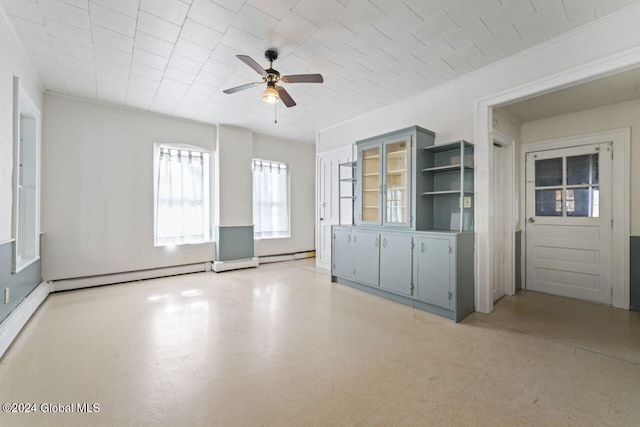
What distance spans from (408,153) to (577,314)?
9.26 ft

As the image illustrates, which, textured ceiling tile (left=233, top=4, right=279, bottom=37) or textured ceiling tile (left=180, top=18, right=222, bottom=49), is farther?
textured ceiling tile (left=180, top=18, right=222, bottom=49)

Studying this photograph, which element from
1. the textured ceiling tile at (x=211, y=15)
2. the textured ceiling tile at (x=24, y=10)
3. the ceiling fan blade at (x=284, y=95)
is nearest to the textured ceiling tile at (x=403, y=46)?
the ceiling fan blade at (x=284, y=95)

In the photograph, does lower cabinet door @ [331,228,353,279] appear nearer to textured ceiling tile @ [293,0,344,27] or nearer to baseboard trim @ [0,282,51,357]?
textured ceiling tile @ [293,0,344,27]

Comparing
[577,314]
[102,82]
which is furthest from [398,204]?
[102,82]

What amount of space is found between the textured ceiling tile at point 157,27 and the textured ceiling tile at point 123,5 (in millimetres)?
66

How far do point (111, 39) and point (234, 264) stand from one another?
407 centimetres

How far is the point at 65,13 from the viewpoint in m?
2.45

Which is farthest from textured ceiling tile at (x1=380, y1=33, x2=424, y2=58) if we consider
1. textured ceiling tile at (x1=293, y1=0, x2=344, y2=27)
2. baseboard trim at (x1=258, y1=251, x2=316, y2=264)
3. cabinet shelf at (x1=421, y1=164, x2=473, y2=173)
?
baseboard trim at (x1=258, y1=251, x2=316, y2=264)

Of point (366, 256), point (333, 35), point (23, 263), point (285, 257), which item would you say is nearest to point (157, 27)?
point (333, 35)

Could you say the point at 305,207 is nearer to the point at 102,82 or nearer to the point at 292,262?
the point at 292,262

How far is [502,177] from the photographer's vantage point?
13.4 feet

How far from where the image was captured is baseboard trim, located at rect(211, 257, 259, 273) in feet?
18.1

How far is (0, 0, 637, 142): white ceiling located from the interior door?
214 centimetres

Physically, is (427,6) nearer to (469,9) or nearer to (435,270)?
(469,9)
